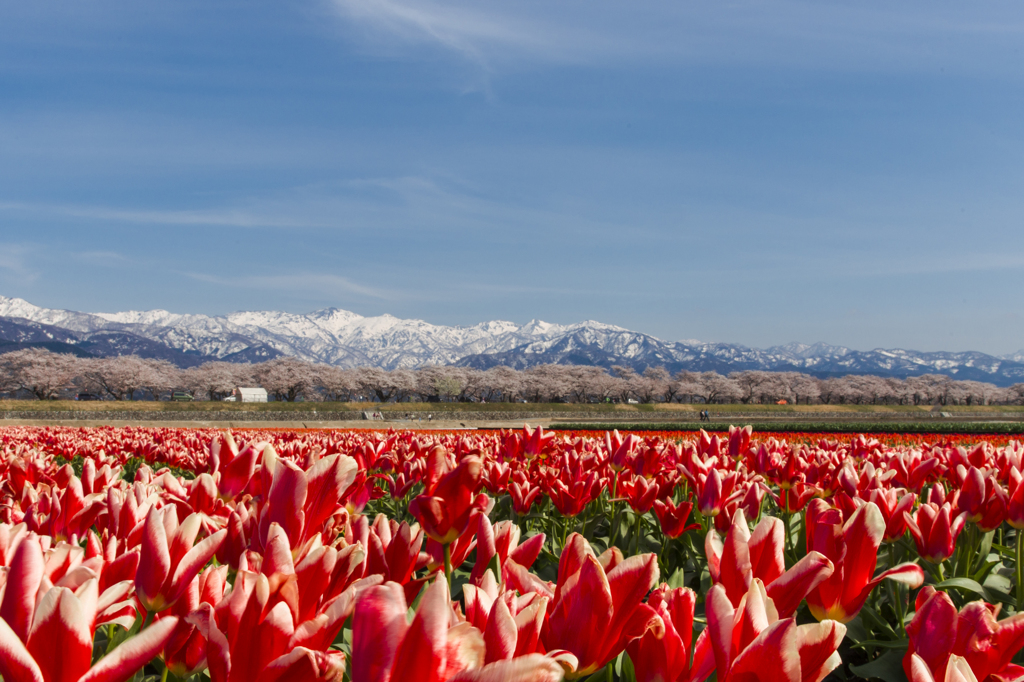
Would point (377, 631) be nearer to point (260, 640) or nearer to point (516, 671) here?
point (516, 671)

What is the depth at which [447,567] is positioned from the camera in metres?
2.14

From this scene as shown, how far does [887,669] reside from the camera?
88.0 inches

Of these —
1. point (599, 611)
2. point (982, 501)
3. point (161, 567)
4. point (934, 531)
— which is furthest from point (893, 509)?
point (161, 567)

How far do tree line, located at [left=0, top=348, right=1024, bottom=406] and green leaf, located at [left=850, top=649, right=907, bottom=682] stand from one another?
96.8 metres

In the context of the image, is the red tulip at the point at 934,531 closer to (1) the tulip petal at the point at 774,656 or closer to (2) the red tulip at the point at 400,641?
(1) the tulip petal at the point at 774,656

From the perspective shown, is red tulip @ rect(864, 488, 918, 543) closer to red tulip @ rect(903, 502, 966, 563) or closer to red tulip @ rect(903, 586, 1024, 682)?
red tulip @ rect(903, 502, 966, 563)

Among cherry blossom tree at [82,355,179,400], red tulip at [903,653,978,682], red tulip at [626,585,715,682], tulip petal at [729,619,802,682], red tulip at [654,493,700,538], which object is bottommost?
red tulip at [654,493,700,538]

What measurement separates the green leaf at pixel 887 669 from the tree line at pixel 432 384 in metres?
96.8

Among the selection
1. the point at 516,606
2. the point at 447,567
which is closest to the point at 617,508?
the point at 447,567

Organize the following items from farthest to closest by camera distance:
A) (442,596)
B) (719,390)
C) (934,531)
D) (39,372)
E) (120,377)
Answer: (719,390), (120,377), (39,372), (934,531), (442,596)

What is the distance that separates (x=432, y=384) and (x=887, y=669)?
354 ft

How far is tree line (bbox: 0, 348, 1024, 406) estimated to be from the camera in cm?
8688

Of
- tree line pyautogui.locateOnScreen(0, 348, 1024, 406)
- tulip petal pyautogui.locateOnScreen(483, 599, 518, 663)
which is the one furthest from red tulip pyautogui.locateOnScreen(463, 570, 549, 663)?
tree line pyautogui.locateOnScreen(0, 348, 1024, 406)

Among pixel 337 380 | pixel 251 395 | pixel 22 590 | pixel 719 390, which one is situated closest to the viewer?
pixel 22 590
